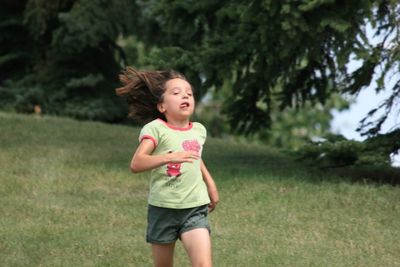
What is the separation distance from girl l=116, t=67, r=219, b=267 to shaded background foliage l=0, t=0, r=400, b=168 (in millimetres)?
4264

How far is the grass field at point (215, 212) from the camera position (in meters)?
7.84

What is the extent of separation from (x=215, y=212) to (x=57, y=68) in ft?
35.4

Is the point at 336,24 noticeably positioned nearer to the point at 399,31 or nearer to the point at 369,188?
the point at 399,31

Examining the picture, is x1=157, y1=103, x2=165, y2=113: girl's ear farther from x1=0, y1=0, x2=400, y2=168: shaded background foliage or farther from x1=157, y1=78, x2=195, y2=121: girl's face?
x1=0, y1=0, x2=400, y2=168: shaded background foliage

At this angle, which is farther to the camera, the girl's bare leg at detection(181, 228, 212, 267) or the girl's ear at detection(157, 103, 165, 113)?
the girl's ear at detection(157, 103, 165, 113)

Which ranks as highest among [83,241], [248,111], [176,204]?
[248,111]

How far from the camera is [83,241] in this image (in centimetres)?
824

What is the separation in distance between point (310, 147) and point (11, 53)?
33.6ft

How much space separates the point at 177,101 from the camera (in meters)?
6.06

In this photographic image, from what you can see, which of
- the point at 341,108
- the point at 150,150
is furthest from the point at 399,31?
the point at 341,108

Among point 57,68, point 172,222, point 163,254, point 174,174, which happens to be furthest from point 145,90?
point 57,68

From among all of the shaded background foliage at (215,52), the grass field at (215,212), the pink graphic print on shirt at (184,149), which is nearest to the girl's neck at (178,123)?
the pink graphic print on shirt at (184,149)

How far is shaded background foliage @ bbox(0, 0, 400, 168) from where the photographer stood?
34.8 ft

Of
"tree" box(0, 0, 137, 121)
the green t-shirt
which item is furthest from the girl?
"tree" box(0, 0, 137, 121)
